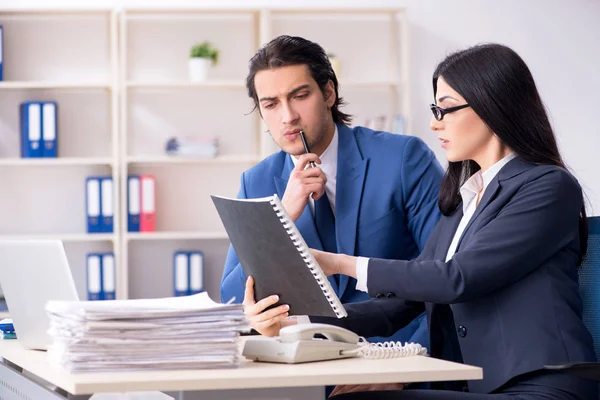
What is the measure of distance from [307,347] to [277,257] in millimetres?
231

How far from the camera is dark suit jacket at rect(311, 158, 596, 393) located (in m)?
1.72

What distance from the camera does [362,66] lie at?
5.59 meters

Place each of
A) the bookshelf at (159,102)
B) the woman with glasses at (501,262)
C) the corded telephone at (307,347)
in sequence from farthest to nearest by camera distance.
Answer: the bookshelf at (159,102)
the woman with glasses at (501,262)
the corded telephone at (307,347)

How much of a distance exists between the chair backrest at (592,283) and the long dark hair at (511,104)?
24 millimetres

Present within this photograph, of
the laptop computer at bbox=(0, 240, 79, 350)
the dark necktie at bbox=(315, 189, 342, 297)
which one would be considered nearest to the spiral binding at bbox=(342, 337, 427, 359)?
the laptop computer at bbox=(0, 240, 79, 350)

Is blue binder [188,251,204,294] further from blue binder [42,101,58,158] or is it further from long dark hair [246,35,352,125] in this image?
long dark hair [246,35,352,125]

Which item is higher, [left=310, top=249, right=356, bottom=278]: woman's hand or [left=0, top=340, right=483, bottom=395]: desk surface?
[left=310, top=249, right=356, bottom=278]: woman's hand

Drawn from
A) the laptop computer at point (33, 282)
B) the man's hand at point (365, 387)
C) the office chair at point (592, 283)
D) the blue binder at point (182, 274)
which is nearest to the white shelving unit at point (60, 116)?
the blue binder at point (182, 274)

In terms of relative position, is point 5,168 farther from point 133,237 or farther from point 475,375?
point 475,375

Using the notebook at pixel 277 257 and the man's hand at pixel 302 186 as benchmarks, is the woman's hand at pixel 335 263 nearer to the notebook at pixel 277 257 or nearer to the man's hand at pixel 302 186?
the notebook at pixel 277 257

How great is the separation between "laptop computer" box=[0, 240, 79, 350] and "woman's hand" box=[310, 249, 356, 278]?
50cm

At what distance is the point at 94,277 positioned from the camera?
5109 millimetres

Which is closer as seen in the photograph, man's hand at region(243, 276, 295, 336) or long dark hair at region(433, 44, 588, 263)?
man's hand at region(243, 276, 295, 336)

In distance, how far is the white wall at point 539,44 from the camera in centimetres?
556
